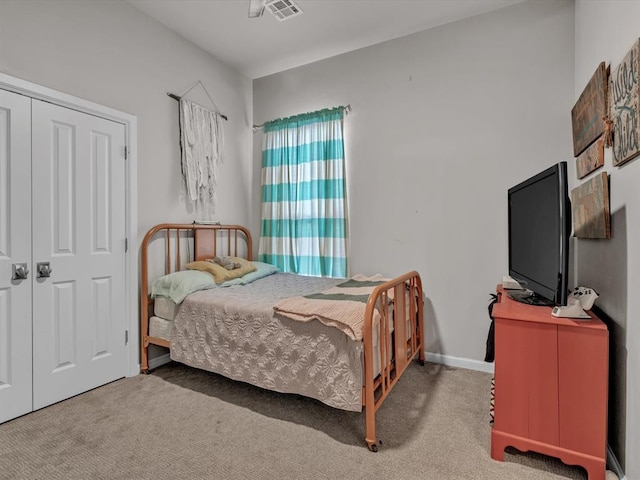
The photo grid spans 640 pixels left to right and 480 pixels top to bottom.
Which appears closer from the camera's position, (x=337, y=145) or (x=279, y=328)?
(x=279, y=328)

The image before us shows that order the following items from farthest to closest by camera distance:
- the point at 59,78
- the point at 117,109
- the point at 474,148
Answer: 1. the point at 474,148
2. the point at 117,109
3. the point at 59,78

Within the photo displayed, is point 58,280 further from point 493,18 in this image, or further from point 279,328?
point 493,18

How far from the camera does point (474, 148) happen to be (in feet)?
8.98

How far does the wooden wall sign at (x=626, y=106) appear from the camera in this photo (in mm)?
1357

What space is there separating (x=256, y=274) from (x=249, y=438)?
4.91 ft

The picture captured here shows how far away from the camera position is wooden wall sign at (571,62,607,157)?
1731 mm

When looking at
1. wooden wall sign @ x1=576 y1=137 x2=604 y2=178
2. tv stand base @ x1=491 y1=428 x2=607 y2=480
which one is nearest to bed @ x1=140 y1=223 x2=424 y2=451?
tv stand base @ x1=491 y1=428 x2=607 y2=480

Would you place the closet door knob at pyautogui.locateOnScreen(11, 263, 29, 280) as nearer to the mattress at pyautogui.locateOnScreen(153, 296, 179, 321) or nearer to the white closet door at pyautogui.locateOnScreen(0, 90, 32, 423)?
the white closet door at pyautogui.locateOnScreen(0, 90, 32, 423)

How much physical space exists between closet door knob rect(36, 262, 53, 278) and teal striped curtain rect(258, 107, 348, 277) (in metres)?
1.89

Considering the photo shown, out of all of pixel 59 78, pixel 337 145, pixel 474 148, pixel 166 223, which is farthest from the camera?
pixel 337 145

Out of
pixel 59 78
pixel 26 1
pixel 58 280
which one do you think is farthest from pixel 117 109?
pixel 58 280

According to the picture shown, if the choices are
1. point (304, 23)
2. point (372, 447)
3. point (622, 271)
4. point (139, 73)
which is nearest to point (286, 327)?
point (372, 447)

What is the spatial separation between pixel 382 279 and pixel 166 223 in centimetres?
191

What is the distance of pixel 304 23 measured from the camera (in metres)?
2.85
